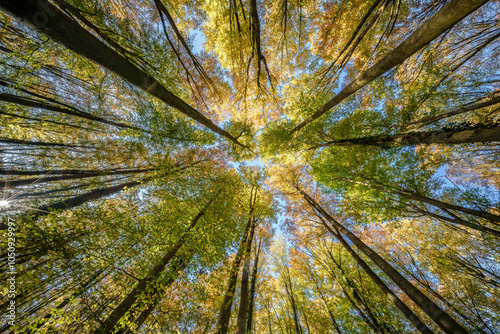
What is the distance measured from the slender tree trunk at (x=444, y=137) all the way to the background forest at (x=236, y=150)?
0.05 metres

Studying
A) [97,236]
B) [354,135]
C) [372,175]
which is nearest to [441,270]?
[372,175]

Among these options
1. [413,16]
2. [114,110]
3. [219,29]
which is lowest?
[114,110]

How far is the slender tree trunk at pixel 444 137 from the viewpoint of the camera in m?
3.34

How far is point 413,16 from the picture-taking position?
551 centimetres

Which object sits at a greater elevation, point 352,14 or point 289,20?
point 352,14

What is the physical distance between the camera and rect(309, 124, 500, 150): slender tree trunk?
3.34 metres

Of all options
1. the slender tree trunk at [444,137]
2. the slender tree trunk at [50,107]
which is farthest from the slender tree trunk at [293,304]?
the slender tree trunk at [50,107]

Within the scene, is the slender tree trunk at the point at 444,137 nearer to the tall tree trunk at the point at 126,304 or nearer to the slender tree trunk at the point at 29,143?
the tall tree trunk at the point at 126,304

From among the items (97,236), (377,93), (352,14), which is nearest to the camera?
(97,236)

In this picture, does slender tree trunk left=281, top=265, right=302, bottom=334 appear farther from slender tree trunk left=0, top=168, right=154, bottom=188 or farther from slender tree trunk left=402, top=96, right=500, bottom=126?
slender tree trunk left=402, top=96, right=500, bottom=126

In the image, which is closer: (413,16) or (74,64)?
(74,64)

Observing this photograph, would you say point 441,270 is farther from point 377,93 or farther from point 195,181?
point 195,181

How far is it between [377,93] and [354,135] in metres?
2.68

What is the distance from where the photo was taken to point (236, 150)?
33.7ft
